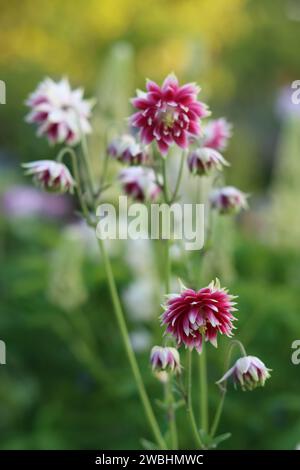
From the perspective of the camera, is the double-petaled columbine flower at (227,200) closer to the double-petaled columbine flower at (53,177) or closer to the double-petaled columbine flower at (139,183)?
the double-petaled columbine flower at (139,183)

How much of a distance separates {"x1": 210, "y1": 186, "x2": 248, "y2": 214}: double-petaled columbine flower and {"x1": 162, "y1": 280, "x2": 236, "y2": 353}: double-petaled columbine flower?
0.38 meters

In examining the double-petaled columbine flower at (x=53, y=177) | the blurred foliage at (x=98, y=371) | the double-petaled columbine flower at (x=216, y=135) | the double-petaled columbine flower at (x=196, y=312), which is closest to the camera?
the double-petaled columbine flower at (x=196, y=312)

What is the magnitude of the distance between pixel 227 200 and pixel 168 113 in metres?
0.30

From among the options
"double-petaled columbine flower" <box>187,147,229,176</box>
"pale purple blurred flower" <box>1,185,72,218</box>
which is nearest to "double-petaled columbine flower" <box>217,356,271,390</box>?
"double-petaled columbine flower" <box>187,147,229,176</box>

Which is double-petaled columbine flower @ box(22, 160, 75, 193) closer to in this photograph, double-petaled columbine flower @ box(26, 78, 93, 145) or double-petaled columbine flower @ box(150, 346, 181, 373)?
double-petaled columbine flower @ box(26, 78, 93, 145)

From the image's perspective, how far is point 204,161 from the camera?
4.34 feet

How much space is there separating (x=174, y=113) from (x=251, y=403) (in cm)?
156

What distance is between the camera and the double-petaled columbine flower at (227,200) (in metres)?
1.49

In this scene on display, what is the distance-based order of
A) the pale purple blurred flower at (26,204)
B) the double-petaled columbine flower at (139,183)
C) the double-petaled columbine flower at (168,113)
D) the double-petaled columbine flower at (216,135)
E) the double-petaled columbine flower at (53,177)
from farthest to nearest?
the pale purple blurred flower at (26,204)
the double-petaled columbine flower at (216,135)
the double-petaled columbine flower at (139,183)
the double-petaled columbine flower at (53,177)
the double-petaled columbine flower at (168,113)

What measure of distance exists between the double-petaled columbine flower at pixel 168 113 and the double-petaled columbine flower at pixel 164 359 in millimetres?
275

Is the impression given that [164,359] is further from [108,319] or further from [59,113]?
[108,319]

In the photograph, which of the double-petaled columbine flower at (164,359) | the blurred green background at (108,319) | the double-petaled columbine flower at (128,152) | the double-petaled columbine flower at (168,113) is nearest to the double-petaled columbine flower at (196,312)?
the double-petaled columbine flower at (164,359)

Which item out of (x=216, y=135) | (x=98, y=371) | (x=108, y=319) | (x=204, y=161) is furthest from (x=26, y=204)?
(x=204, y=161)

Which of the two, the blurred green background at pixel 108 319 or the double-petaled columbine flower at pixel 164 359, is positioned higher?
the blurred green background at pixel 108 319
